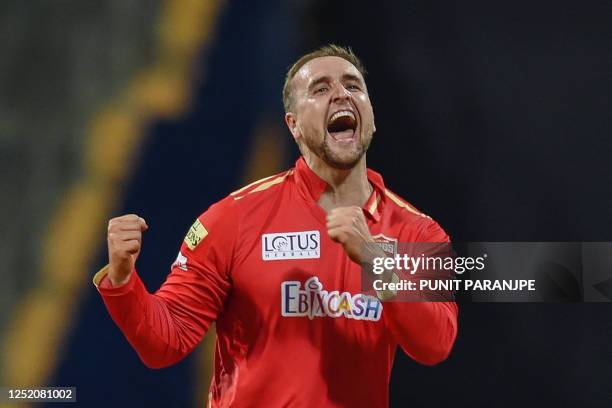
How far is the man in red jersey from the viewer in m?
1.38

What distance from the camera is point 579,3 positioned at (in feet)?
6.52

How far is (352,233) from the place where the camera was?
3.95 ft

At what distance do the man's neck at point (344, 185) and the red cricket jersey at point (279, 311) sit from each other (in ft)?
0.13

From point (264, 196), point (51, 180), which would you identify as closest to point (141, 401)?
point (51, 180)

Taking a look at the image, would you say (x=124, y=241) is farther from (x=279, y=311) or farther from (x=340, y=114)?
(x=340, y=114)

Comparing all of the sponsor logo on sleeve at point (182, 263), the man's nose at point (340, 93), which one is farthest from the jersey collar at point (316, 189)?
the sponsor logo on sleeve at point (182, 263)

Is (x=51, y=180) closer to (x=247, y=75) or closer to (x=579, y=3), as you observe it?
(x=247, y=75)

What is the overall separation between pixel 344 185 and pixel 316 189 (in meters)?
0.05

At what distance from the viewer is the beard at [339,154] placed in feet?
4.94

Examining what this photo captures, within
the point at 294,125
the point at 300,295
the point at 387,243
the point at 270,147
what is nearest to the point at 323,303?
the point at 300,295

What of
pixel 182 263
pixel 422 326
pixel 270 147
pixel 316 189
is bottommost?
pixel 422 326

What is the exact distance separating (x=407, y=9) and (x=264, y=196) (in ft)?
2.49

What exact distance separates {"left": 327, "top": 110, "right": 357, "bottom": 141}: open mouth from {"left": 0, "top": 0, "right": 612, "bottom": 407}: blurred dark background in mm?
466

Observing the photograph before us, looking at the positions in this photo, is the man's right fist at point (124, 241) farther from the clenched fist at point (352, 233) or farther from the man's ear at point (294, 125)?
the man's ear at point (294, 125)
